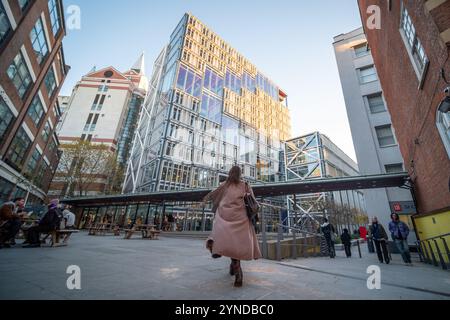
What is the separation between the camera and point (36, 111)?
65.9 ft

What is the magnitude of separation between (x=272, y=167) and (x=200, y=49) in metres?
30.7

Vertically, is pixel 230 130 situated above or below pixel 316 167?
above

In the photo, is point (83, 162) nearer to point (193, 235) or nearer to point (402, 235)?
point (193, 235)

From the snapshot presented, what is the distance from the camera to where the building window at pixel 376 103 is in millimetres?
17500

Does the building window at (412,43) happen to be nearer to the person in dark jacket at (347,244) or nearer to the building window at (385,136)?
the person in dark jacket at (347,244)

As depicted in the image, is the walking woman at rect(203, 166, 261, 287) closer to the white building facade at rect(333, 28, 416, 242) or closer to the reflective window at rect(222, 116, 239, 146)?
the white building facade at rect(333, 28, 416, 242)

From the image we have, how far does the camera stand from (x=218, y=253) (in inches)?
111

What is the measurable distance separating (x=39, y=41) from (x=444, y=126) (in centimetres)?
2658

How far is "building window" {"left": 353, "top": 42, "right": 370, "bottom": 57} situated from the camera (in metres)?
19.7

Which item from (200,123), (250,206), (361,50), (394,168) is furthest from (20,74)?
(361,50)

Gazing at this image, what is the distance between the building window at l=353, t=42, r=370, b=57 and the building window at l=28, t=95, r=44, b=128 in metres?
32.2

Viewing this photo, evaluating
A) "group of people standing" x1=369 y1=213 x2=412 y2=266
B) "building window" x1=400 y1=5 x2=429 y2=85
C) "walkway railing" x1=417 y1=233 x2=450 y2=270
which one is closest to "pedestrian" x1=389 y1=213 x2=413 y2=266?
"group of people standing" x1=369 y1=213 x2=412 y2=266

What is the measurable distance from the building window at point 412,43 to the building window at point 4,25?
20044 millimetres

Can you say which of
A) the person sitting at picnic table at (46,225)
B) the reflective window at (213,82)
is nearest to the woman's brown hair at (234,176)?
the person sitting at picnic table at (46,225)
